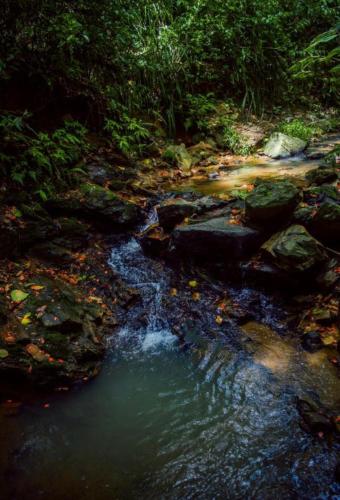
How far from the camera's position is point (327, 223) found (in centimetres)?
425

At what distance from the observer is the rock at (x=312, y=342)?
12.1ft

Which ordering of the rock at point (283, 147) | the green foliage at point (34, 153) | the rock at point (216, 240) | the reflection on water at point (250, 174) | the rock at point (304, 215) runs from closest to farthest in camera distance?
the rock at point (304, 215) < the rock at point (216, 240) < the green foliage at point (34, 153) < the reflection on water at point (250, 174) < the rock at point (283, 147)

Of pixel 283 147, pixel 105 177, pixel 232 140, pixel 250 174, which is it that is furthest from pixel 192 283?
pixel 232 140

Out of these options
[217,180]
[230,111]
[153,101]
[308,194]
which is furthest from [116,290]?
[230,111]

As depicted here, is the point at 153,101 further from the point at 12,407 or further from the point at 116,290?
the point at 12,407

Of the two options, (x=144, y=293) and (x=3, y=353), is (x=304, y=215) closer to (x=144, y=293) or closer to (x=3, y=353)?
(x=144, y=293)

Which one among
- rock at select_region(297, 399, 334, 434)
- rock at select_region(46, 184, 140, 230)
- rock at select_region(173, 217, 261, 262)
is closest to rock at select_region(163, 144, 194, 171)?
rock at select_region(46, 184, 140, 230)

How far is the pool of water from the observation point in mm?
2523

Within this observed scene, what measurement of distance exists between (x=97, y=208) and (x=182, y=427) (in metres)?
3.97

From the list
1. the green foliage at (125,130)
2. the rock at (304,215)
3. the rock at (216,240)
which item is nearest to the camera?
the rock at (304,215)

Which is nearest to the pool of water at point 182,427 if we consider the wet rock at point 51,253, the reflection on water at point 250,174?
the wet rock at point 51,253

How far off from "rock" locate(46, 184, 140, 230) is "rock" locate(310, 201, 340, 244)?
10.5 ft

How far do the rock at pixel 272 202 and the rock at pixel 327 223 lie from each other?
0.43 m

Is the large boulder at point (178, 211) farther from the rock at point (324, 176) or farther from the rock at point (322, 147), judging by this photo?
the rock at point (322, 147)
